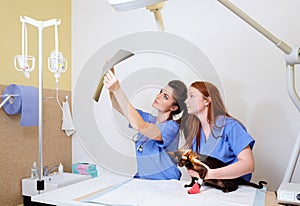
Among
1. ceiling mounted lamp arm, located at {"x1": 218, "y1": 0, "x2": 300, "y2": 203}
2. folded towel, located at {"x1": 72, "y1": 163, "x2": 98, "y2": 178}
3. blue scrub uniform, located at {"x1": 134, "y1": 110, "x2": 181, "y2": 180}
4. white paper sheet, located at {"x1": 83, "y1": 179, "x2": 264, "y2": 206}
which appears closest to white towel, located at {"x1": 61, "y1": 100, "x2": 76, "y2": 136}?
folded towel, located at {"x1": 72, "y1": 163, "x2": 98, "y2": 178}

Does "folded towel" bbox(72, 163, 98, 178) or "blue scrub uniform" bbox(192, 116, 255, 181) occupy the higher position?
"blue scrub uniform" bbox(192, 116, 255, 181)

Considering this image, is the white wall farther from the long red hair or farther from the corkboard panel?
the long red hair

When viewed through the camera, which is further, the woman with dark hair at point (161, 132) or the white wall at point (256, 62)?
the white wall at point (256, 62)

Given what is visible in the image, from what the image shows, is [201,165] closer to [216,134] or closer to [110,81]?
[216,134]

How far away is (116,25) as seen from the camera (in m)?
2.21

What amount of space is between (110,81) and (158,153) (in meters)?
0.45

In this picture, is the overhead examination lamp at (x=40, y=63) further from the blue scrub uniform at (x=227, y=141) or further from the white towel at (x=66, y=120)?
the blue scrub uniform at (x=227, y=141)

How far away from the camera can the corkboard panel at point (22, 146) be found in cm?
176

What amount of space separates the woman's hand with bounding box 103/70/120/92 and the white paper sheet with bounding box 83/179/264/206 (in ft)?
1.23

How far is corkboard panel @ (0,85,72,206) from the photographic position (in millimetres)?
1760

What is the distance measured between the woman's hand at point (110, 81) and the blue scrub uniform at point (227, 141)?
56cm

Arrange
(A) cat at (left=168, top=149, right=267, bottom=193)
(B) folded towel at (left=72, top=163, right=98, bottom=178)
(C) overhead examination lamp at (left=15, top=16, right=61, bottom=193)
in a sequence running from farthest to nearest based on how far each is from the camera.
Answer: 1. (B) folded towel at (left=72, top=163, right=98, bottom=178)
2. (C) overhead examination lamp at (left=15, top=16, right=61, bottom=193)
3. (A) cat at (left=168, top=149, right=267, bottom=193)

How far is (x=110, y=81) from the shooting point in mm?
922

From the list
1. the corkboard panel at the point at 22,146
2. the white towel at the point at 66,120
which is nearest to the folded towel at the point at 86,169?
the corkboard panel at the point at 22,146
